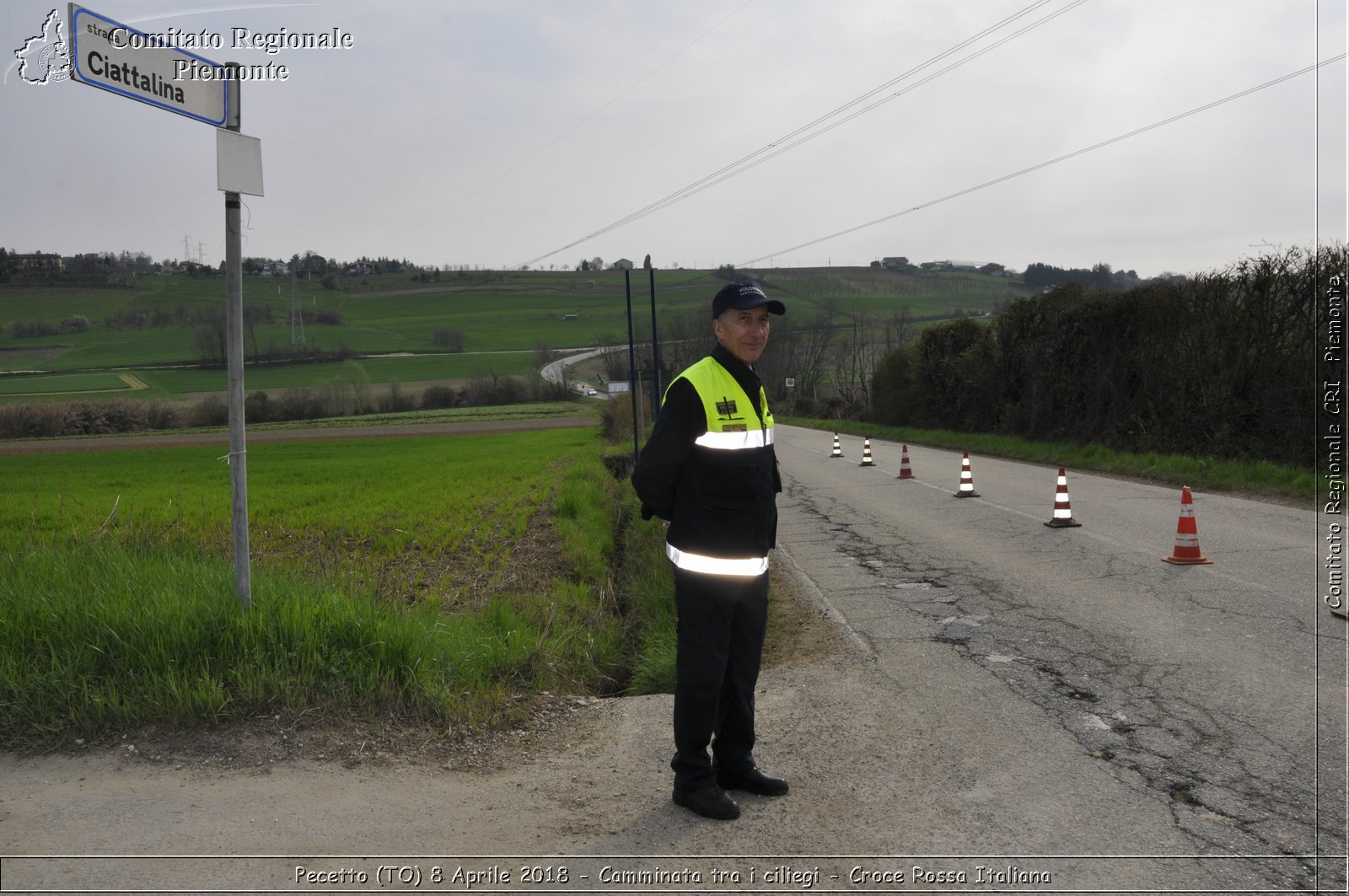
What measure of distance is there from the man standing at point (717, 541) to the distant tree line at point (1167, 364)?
604 inches

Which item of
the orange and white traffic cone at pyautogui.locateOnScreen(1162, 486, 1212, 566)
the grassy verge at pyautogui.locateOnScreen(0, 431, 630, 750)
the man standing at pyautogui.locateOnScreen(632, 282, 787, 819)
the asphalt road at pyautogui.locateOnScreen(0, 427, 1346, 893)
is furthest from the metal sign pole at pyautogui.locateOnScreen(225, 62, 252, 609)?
the orange and white traffic cone at pyautogui.locateOnScreen(1162, 486, 1212, 566)

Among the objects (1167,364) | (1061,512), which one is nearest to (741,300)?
(1061,512)

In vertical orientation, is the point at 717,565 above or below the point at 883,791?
above

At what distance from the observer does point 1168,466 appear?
690 inches

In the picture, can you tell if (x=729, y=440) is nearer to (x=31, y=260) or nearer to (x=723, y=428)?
(x=723, y=428)

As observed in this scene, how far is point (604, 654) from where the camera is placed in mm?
8109

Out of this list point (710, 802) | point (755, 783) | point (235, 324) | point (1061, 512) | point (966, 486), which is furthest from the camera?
point (966, 486)

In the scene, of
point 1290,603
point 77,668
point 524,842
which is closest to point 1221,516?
point 1290,603

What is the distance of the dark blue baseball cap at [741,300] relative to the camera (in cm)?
414

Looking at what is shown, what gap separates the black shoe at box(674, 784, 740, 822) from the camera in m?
3.90

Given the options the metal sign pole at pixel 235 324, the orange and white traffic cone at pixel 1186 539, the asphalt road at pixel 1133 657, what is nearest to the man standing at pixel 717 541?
the asphalt road at pixel 1133 657

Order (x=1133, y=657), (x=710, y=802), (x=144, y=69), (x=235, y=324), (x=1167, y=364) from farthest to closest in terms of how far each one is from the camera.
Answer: (x=1167, y=364) < (x=1133, y=657) < (x=235, y=324) < (x=144, y=69) < (x=710, y=802)

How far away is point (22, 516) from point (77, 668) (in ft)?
49.5

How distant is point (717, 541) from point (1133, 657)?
3.70m
